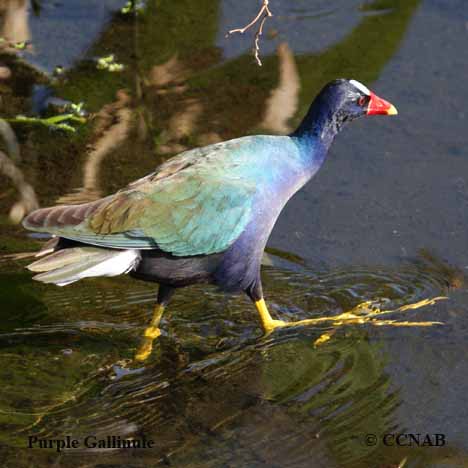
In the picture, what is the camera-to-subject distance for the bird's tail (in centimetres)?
391

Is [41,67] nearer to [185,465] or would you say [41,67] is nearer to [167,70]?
[167,70]

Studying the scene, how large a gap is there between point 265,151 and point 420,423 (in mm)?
1169

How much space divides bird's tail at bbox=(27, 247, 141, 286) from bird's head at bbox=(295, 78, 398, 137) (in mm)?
871

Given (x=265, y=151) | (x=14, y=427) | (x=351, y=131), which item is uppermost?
(x=265, y=151)

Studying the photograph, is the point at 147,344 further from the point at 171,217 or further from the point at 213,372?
the point at 171,217

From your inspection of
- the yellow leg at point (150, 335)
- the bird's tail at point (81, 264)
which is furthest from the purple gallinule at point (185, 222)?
the yellow leg at point (150, 335)

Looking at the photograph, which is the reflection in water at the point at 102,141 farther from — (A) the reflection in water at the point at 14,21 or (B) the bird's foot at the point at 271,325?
(B) the bird's foot at the point at 271,325

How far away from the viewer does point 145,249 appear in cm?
→ 401

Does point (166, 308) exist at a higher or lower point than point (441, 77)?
lower

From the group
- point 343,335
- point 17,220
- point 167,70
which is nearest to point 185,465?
point 343,335

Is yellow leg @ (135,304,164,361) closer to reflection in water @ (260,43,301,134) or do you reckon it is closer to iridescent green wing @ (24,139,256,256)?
iridescent green wing @ (24,139,256,256)

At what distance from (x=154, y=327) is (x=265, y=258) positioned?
0.71 m

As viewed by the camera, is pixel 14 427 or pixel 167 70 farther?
pixel 167 70

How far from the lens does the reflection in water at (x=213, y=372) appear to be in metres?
3.74
